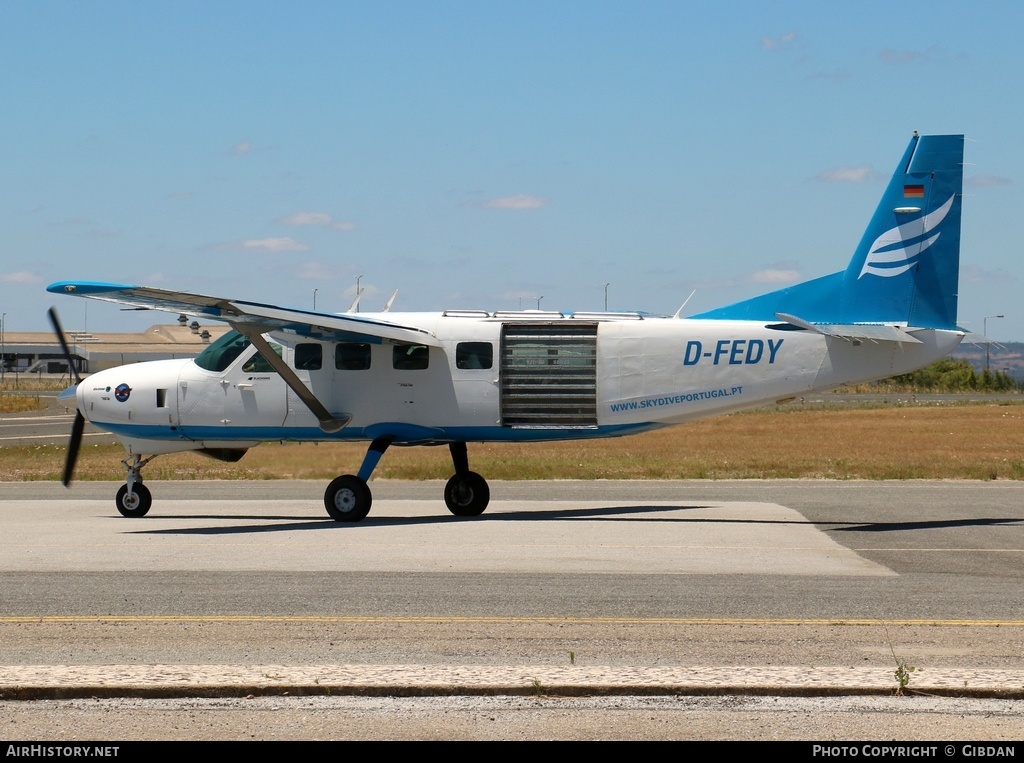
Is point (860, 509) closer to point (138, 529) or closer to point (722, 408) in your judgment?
point (722, 408)

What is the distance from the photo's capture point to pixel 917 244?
17250mm

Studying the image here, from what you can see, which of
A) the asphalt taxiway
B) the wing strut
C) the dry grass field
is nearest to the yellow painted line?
the asphalt taxiway

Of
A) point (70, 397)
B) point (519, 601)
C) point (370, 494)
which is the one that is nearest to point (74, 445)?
point (70, 397)

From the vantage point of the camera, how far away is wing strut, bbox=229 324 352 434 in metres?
17.7

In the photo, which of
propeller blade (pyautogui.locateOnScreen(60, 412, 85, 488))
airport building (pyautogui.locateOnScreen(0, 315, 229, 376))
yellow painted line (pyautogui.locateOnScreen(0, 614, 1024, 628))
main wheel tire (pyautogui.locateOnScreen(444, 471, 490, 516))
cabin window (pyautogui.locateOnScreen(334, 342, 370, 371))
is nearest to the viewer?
yellow painted line (pyautogui.locateOnScreen(0, 614, 1024, 628))

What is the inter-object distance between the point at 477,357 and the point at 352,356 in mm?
1915

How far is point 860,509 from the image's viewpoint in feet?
63.8

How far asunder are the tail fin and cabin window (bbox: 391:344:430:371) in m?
6.08

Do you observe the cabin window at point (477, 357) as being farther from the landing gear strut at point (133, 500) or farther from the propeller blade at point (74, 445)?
the propeller blade at point (74, 445)

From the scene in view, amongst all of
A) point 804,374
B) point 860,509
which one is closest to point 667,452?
point 860,509

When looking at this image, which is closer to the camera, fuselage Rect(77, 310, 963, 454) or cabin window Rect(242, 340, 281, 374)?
fuselage Rect(77, 310, 963, 454)

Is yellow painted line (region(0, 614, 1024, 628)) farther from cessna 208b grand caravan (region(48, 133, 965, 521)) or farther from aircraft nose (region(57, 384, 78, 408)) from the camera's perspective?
aircraft nose (region(57, 384, 78, 408))

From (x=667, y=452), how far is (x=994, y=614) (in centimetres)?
2404

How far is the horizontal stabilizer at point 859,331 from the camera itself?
16.9 metres
